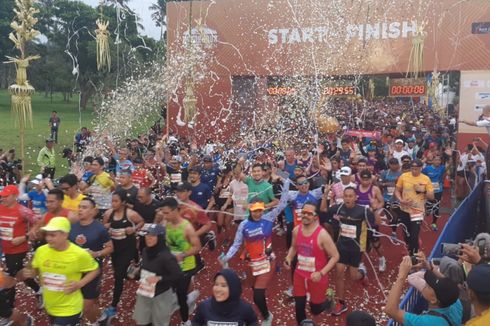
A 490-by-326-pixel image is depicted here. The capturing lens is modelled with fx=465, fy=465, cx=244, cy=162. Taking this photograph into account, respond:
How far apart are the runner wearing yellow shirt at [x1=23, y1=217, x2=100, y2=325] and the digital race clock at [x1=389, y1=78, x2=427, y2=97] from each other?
15872mm

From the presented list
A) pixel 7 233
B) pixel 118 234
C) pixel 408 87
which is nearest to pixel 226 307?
pixel 118 234

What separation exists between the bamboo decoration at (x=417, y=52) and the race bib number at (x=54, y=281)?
35.9 feet

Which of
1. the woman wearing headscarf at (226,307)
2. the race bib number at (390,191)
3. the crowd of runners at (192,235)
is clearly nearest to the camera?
the woman wearing headscarf at (226,307)

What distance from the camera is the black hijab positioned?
3.16 m

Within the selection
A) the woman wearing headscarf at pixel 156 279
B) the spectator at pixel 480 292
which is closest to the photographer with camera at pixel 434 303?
the spectator at pixel 480 292

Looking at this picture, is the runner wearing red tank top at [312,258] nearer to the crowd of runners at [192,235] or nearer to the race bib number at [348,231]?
the crowd of runners at [192,235]

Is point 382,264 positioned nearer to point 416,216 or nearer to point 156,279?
point 416,216

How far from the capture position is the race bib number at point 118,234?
5219 millimetres

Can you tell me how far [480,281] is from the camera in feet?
8.70

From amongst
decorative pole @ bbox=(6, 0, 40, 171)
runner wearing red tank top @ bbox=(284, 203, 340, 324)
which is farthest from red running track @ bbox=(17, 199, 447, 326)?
decorative pole @ bbox=(6, 0, 40, 171)

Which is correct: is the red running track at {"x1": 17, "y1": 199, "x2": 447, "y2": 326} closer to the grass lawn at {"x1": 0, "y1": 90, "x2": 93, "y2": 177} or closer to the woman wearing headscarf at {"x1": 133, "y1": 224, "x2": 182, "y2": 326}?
the woman wearing headscarf at {"x1": 133, "y1": 224, "x2": 182, "y2": 326}

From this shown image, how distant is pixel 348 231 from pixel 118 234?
2.68m

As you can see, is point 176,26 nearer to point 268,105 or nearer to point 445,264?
point 268,105

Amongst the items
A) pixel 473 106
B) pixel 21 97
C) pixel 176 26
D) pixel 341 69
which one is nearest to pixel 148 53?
pixel 176 26
